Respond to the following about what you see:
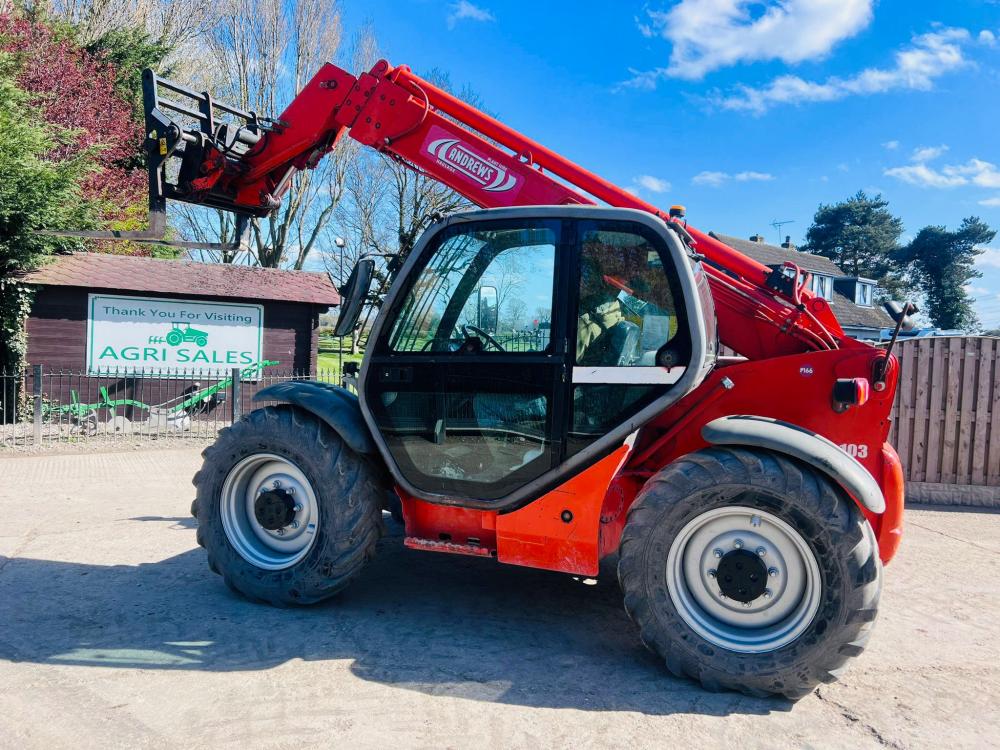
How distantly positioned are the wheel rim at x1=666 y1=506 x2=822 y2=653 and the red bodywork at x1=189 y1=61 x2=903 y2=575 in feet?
1.51

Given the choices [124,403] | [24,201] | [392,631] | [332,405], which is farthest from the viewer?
[124,403]

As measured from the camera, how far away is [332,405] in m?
4.16

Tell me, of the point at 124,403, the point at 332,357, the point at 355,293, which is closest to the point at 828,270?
the point at 332,357

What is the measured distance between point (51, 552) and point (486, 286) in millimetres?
3888

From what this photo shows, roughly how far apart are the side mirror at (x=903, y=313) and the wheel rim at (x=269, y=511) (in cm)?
337

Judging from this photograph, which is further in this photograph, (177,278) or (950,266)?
(950,266)

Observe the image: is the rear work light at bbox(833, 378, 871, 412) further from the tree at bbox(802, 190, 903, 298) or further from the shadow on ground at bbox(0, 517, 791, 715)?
the tree at bbox(802, 190, 903, 298)

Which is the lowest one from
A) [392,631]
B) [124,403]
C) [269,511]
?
[392,631]

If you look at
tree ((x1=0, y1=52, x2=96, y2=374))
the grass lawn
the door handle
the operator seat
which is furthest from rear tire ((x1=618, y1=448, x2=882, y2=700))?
tree ((x1=0, y1=52, x2=96, y2=374))

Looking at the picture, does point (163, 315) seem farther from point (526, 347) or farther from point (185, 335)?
point (526, 347)

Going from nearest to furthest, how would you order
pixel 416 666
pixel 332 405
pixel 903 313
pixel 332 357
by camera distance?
pixel 416 666
pixel 903 313
pixel 332 405
pixel 332 357

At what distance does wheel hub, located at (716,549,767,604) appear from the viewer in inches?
131

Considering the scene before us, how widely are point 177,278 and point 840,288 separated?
39.9m

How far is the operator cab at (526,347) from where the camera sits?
3.63 m
